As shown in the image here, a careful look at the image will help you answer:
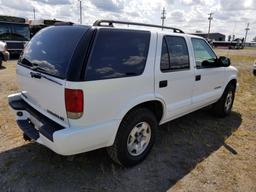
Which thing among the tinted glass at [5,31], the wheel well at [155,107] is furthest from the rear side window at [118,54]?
the tinted glass at [5,31]

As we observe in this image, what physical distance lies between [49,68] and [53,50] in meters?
0.25

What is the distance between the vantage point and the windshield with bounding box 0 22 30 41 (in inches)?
569

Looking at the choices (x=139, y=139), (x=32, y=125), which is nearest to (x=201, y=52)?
(x=139, y=139)

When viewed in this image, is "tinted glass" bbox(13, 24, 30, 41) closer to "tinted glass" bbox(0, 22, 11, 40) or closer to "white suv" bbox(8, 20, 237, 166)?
"tinted glass" bbox(0, 22, 11, 40)

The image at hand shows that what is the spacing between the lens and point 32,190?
2.66 m

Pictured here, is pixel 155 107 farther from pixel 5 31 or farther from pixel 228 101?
pixel 5 31

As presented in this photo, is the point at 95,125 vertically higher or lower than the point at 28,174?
higher

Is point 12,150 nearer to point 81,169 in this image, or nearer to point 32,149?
point 32,149

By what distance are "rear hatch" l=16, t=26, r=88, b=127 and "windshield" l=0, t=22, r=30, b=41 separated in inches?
522

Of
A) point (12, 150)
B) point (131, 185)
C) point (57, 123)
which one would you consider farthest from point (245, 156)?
point (12, 150)

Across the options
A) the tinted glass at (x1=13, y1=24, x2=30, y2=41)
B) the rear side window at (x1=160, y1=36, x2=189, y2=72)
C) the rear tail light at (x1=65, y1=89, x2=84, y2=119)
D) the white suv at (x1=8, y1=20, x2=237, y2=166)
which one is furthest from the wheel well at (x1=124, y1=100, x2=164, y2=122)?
the tinted glass at (x1=13, y1=24, x2=30, y2=41)

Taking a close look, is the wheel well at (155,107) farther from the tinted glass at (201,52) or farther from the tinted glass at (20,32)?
the tinted glass at (20,32)

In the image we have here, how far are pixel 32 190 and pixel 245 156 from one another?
123 inches

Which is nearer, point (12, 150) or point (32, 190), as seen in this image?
point (32, 190)
